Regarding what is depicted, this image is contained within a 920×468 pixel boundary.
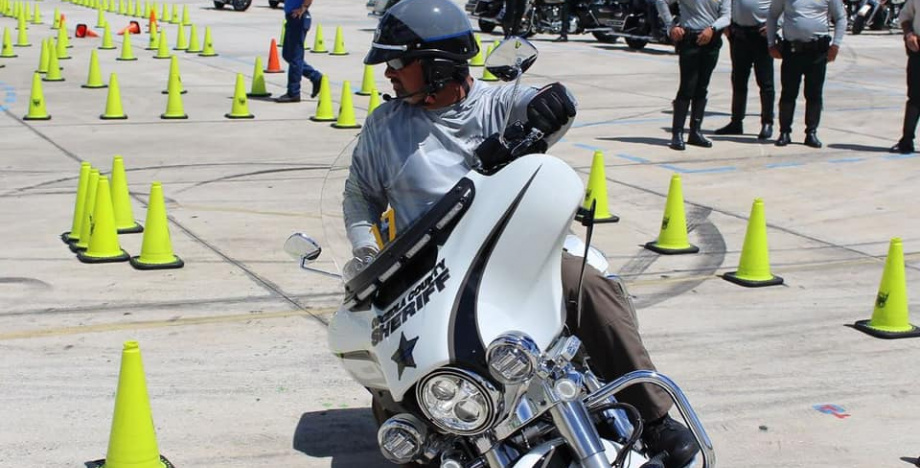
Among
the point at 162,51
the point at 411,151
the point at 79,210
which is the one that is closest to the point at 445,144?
the point at 411,151

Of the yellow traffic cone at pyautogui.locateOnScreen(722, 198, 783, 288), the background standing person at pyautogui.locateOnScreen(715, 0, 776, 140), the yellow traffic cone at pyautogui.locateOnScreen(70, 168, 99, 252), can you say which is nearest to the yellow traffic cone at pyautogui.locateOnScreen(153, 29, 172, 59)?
the background standing person at pyautogui.locateOnScreen(715, 0, 776, 140)

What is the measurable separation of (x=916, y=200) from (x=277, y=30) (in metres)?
19.9

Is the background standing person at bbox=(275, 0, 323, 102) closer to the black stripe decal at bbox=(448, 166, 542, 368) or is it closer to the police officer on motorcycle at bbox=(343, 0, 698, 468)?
the police officer on motorcycle at bbox=(343, 0, 698, 468)

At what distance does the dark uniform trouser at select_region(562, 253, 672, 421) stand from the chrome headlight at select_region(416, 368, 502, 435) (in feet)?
2.20

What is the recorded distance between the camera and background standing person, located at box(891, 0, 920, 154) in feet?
40.8

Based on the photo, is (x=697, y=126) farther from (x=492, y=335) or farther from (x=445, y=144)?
(x=492, y=335)

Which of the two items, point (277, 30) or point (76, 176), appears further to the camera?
point (277, 30)

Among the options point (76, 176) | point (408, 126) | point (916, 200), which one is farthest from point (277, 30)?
point (408, 126)

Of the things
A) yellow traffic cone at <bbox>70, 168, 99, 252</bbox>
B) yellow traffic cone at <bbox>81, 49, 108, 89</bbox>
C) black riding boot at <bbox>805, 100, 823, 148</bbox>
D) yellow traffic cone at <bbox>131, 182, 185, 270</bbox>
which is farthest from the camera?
yellow traffic cone at <bbox>81, 49, 108, 89</bbox>

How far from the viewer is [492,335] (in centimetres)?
344

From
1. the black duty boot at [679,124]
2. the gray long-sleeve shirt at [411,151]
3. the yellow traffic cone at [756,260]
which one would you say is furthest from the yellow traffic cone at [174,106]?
the gray long-sleeve shirt at [411,151]

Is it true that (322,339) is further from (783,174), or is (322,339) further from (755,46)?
(755,46)

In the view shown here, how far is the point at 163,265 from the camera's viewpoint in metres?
8.03

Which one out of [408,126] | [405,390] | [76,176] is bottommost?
[76,176]
